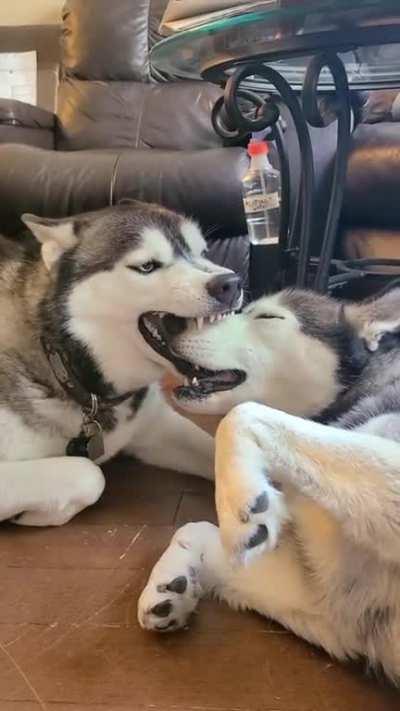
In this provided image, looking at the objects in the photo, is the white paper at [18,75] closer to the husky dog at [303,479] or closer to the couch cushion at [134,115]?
the couch cushion at [134,115]

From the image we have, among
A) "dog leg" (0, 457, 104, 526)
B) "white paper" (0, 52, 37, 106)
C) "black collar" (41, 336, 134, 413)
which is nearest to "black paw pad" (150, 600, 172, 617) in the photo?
"dog leg" (0, 457, 104, 526)

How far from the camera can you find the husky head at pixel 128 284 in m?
1.34

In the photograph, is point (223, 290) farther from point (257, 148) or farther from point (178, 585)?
point (257, 148)

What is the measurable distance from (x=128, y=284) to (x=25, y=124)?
239cm

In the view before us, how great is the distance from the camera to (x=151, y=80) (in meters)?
3.80

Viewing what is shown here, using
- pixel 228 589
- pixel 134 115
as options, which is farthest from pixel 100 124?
pixel 228 589

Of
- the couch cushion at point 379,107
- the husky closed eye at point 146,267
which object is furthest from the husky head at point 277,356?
the couch cushion at point 379,107

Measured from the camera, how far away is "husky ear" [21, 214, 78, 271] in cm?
144

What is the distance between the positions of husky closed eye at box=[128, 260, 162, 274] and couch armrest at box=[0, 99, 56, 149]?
7.02ft

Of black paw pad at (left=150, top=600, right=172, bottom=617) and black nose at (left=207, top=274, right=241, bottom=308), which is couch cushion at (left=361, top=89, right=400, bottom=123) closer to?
black nose at (left=207, top=274, right=241, bottom=308)

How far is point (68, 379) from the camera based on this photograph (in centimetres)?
141

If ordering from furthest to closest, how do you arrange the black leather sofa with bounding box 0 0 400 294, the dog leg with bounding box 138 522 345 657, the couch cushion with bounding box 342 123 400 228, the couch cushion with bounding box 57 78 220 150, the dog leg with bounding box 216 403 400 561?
the couch cushion with bounding box 57 78 220 150 < the couch cushion with bounding box 342 123 400 228 < the black leather sofa with bounding box 0 0 400 294 < the dog leg with bounding box 138 522 345 657 < the dog leg with bounding box 216 403 400 561

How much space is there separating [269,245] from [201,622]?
5.34ft

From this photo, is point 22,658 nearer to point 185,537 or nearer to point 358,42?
point 185,537
